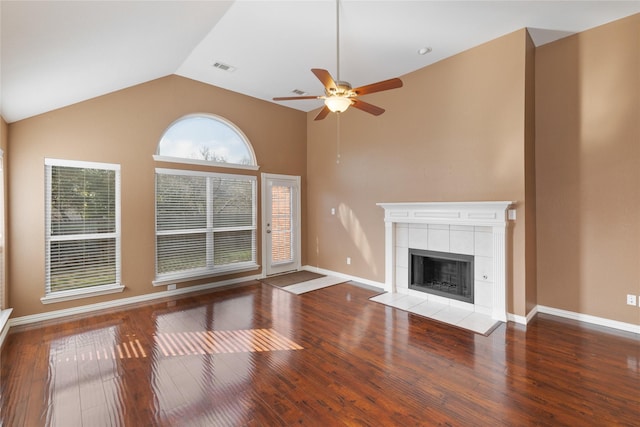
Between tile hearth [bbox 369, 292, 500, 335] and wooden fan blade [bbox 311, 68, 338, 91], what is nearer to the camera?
wooden fan blade [bbox 311, 68, 338, 91]

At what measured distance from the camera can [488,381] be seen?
237 cm

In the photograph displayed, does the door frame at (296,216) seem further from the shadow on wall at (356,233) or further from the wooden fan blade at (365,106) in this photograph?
the wooden fan blade at (365,106)

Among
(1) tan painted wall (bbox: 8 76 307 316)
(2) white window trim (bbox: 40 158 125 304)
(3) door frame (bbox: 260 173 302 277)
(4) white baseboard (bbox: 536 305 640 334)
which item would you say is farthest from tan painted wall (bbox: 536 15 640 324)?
(2) white window trim (bbox: 40 158 125 304)

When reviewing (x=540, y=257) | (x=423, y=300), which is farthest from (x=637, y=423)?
(x=423, y=300)

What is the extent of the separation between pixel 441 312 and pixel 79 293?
4.86 metres

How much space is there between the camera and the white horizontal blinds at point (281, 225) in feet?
19.6

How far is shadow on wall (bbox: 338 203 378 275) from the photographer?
206 inches

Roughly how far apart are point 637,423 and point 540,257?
2.21 m

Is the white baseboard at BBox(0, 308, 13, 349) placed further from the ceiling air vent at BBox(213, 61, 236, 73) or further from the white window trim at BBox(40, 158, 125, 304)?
the ceiling air vent at BBox(213, 61, 236, 73)

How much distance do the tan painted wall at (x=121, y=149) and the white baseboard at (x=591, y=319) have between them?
16.5 ft

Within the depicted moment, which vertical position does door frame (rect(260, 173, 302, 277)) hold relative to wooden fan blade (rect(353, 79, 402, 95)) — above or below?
below

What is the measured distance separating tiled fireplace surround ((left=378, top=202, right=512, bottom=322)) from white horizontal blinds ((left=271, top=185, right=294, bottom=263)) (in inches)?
89.1

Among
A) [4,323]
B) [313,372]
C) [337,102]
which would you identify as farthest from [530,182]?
[4,323]

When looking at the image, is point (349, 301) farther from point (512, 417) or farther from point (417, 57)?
point (417, 57)
